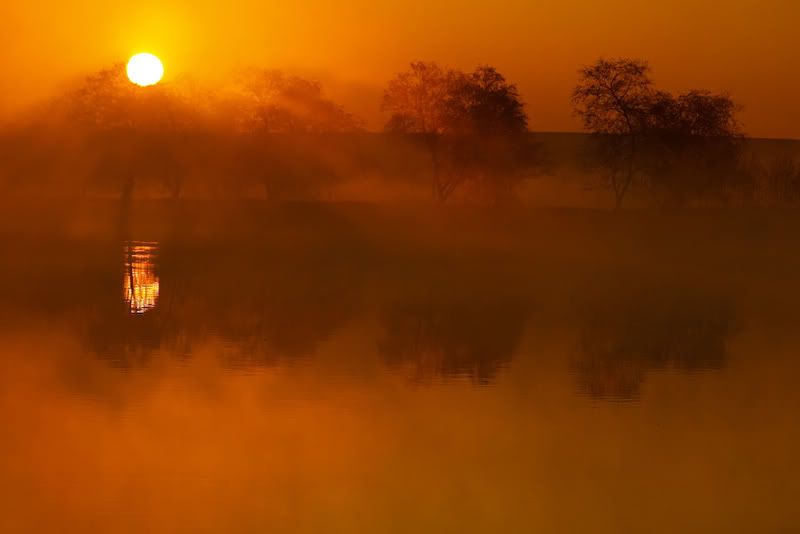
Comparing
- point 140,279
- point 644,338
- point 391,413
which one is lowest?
point 391,413

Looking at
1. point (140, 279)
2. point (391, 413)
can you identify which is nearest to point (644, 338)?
point (391, 413)

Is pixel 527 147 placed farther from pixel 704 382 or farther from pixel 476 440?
pixel 476 440

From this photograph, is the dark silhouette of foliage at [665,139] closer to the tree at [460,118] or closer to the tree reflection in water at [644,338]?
the tree at [460,118]

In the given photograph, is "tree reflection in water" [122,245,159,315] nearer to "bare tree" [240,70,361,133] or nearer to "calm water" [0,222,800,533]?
"calm water" [0,222,800,533]

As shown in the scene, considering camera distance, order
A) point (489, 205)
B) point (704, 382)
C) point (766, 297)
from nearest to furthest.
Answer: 1. point (704, 382)
2. point (766, 297)
3. point (489, 205)

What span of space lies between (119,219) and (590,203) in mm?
30068

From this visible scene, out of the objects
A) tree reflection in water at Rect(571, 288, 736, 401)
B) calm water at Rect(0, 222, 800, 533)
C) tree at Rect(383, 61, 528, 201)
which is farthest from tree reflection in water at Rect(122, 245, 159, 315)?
tree at Rect(383, 61, 528, 201)

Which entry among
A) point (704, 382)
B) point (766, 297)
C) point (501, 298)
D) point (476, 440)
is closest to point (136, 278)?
point (501, 298)

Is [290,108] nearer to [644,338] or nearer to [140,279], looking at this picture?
[140,279]

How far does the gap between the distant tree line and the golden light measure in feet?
2.02

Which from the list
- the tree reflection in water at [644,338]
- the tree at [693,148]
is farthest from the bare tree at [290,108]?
the tree reflection in water at [644,338]

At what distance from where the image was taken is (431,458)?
11453 millimetres

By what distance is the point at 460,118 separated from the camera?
71.8 meters

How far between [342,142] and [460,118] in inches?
387
